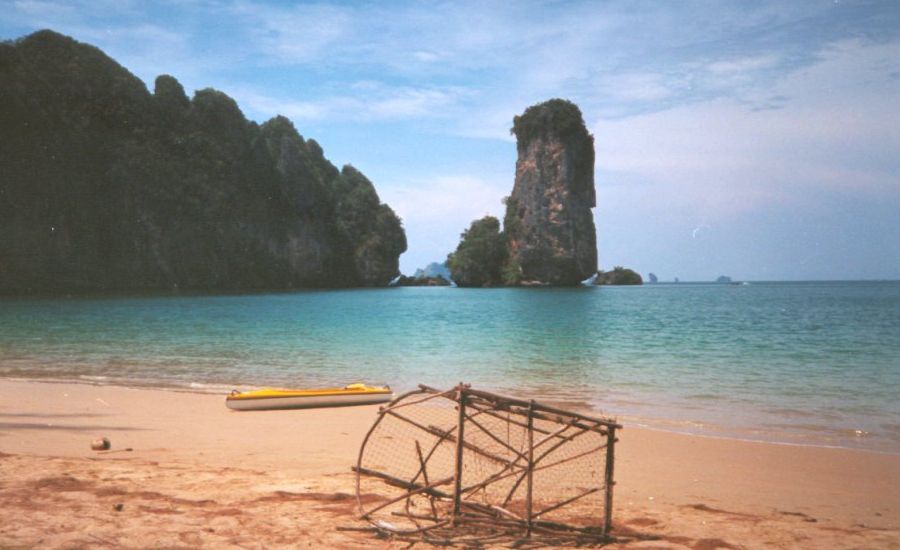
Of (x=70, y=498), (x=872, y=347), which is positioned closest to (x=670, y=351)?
(x=872, y=347)

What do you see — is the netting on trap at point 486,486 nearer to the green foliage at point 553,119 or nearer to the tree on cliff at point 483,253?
the green foliage at point 553,119

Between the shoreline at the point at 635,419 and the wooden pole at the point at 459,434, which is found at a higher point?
the wooden pole at the point at 459,434

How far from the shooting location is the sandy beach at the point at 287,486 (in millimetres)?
4992

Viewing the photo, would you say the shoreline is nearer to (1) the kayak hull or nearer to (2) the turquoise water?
(2) the turquoise water

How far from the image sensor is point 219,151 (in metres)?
91.4

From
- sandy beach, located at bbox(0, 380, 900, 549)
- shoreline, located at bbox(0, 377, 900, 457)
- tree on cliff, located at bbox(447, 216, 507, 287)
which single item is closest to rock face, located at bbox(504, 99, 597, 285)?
tree on cliff, located at bbox(447, 216, 507, 287)

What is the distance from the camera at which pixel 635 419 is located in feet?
35.4

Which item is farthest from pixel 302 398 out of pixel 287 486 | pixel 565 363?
pixel 565 363

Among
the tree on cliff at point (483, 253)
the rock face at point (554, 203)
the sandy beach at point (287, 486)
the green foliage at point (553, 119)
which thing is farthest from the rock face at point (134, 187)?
the sandy beach at point (287, 486)

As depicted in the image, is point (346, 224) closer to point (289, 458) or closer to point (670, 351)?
point (670, 351)

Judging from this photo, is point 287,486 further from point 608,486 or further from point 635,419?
point 635,419

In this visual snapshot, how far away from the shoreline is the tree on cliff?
4098 inches

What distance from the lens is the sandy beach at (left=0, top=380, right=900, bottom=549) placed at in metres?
4.99

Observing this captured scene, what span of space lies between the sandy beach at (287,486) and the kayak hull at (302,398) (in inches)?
15.5
